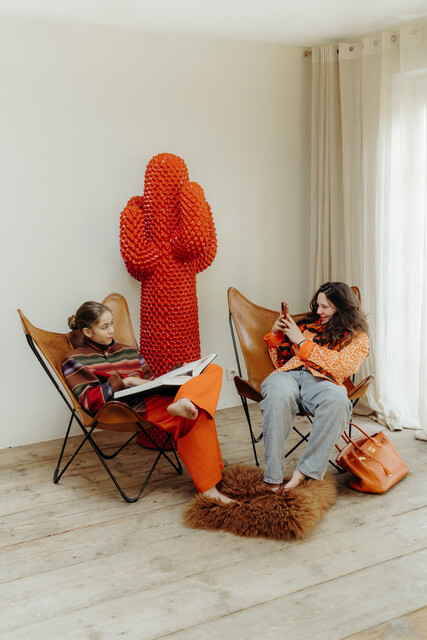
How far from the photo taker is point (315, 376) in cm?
280

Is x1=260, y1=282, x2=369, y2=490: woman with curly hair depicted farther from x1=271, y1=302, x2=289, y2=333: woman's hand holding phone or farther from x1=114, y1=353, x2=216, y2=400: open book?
x1=114, y1=353, x2=216, y2=400: open book

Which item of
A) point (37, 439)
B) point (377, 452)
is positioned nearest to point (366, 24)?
point (377, 452)

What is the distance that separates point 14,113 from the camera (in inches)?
123

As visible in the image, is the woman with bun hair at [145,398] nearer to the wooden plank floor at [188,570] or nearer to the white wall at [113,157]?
the wooden plank floor at [188,570]

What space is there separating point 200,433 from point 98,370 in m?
0.61

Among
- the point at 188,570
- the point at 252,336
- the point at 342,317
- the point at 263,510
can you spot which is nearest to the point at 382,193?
the point at 342,317

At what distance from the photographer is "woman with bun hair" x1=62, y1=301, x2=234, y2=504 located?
2438mm

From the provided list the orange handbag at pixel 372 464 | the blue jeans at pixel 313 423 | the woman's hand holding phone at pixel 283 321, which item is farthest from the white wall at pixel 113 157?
the orange handbag at pixel 372 464

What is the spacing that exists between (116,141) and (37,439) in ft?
5.62

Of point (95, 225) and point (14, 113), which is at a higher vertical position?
point (14, 113)

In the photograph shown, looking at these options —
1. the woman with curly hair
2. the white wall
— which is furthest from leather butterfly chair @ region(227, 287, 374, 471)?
the white wall

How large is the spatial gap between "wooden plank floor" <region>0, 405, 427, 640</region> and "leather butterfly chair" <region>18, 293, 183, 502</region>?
0.15 meters

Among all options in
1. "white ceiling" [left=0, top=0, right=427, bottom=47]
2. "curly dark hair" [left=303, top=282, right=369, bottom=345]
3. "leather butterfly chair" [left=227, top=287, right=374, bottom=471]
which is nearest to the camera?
"curly dark hair" [left=303, top=282, right=369, bottom=345]

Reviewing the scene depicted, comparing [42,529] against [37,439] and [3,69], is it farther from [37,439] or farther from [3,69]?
[3,69]
